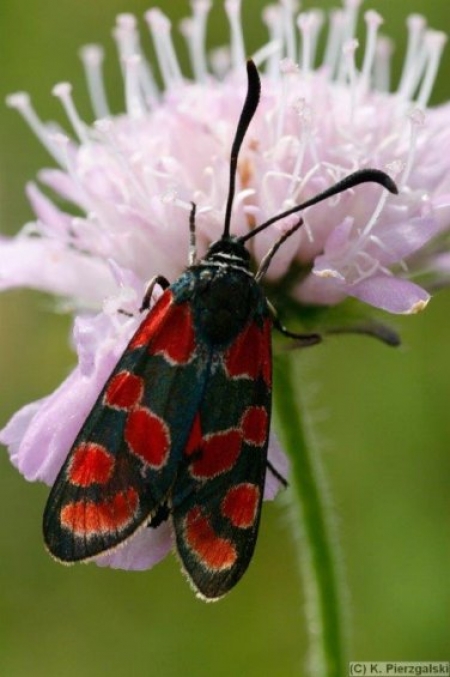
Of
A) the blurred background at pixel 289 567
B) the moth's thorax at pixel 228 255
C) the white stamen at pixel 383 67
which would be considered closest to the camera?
the moth's thorax at pixel 228 255

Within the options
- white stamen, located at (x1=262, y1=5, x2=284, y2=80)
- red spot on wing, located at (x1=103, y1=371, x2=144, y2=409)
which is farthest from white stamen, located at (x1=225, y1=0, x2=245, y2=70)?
red spot on wing, located at (x1=103, y1=371, x2=144, y2=409)

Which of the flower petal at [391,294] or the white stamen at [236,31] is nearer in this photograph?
the flower petal at [391,294]

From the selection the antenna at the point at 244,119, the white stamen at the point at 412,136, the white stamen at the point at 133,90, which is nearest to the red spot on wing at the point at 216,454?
the antenna at the point at 244,119

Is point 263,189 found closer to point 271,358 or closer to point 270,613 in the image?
point 271,358

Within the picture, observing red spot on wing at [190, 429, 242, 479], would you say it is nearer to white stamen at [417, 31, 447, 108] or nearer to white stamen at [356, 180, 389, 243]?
white stamen at [356, 180, 389, 243]

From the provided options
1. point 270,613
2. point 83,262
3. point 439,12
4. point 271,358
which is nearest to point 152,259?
point 83,262

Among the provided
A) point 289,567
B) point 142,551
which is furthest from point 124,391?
point 289,567

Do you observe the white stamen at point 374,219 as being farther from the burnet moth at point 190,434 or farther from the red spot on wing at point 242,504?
the red spot on wing at point 242,504
